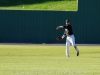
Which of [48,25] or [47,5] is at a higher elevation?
[47,5]

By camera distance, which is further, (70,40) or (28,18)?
(28,18)

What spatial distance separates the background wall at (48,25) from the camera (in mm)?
44031

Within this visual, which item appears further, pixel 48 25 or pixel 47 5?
pixel 47 5

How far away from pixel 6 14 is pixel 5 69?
26.1m

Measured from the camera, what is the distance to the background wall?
144 feet

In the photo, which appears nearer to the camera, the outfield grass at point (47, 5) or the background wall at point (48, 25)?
the background wall at point (48, 25)

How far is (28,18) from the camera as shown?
1734 inches

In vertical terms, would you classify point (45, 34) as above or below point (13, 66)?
below

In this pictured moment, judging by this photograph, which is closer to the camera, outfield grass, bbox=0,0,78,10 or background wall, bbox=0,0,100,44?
background wall, bbox=0,0,100,44

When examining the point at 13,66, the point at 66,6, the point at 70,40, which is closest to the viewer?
the point at 13,66

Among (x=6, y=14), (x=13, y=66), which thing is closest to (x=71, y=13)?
(x=6, y=14)

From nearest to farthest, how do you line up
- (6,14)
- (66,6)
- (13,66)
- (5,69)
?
(5,69) < (13,66) < (6,14) < (66,6)

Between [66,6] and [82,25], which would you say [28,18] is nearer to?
[82,25]

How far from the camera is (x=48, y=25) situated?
4419 cm
